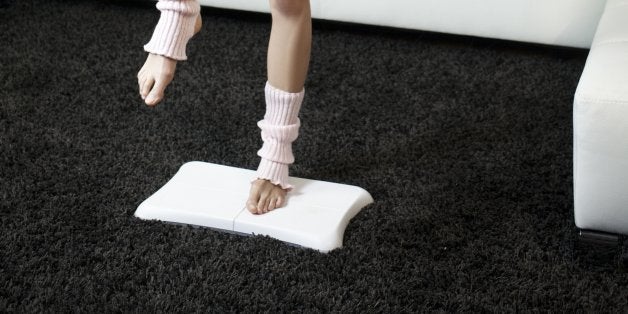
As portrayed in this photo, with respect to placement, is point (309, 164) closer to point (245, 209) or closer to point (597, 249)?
point (245, 209)

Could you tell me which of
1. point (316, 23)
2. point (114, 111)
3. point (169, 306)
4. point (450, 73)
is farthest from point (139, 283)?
point (316, 23)

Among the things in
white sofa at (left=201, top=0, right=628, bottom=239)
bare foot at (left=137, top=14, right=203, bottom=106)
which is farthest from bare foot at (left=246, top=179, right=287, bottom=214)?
white sofa at (left=201, top=0, right=628, bottom=239)

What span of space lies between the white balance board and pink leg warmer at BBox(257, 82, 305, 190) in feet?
0.17

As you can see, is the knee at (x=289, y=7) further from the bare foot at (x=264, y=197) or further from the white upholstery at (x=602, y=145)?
the white upholstery at (x=602, y=145)

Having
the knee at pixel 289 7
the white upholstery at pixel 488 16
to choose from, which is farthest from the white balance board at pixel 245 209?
the white upholstery at pixel 488 16

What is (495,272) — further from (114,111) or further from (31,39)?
(31,39)

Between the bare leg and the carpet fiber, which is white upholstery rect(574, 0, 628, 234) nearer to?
the carpet fiber

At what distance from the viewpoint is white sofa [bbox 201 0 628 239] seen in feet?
3.83

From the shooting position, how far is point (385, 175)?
1525 mm

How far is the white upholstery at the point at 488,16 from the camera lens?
2025 millimetres

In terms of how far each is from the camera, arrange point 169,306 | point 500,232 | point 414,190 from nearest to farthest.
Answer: point 169,306
point 500,232
point 414,190

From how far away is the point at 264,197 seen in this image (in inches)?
53.5

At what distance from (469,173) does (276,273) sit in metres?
0.51

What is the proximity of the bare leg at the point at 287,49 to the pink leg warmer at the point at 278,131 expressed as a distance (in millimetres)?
18
